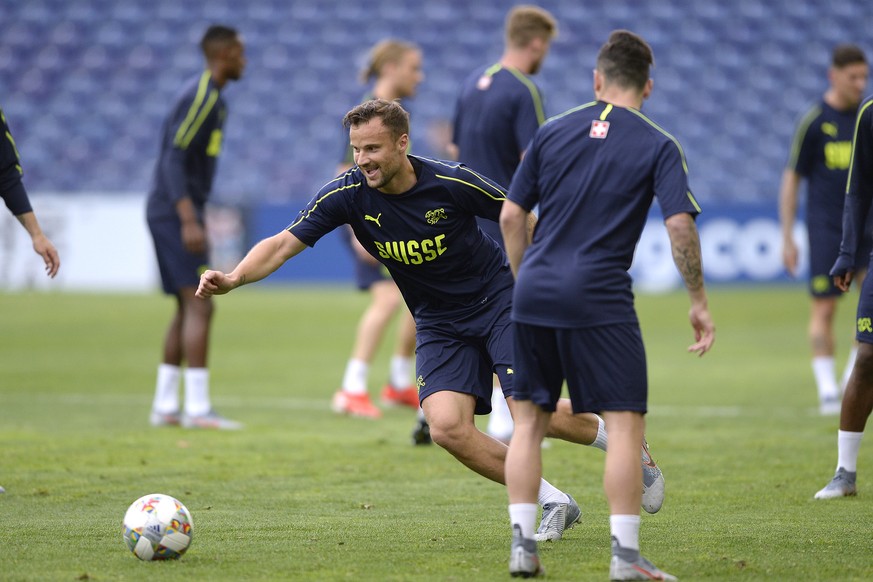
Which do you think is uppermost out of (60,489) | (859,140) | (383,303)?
(859,140)

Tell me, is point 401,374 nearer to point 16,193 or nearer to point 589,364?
point 16,193

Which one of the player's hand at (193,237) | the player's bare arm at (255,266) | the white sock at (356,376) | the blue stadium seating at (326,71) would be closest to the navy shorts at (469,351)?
the player's bare arm at (255,266)

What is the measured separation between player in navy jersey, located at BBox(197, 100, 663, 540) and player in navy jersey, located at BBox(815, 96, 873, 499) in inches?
56.7

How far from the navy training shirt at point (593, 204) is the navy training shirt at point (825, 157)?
593cm

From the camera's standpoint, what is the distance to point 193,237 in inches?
363

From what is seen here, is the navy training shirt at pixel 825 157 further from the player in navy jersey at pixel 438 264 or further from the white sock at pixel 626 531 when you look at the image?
the white sock at pixel 626 531

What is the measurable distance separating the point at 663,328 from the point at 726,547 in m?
12.5

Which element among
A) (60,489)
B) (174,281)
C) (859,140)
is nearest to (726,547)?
(859,140)

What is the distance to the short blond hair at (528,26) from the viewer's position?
8.25m

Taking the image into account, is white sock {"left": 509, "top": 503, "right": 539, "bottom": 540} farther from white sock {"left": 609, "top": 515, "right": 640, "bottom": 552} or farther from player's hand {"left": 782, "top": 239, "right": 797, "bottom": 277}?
Result: player's hand {"left": 782, "top": 239, "right": 797, "bottom": 277}

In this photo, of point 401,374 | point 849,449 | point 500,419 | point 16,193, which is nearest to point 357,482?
point 500,419

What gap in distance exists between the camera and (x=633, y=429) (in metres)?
4.46

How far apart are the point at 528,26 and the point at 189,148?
108 inches

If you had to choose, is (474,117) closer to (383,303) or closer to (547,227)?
(383,303)
